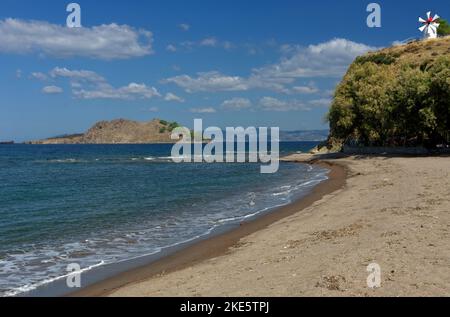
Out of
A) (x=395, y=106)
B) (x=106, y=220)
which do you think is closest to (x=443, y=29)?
(x=395, y=106)

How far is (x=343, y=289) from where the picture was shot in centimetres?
938

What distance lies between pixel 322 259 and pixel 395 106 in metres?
45.6

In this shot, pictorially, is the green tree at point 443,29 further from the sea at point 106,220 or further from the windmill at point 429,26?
the sea at point 106,220

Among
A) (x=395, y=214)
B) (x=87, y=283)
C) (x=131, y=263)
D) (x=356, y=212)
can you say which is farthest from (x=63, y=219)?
(x=395, y=214)

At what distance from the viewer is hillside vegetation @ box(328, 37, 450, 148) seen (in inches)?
1945

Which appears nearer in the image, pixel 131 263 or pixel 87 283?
pixel 87 283

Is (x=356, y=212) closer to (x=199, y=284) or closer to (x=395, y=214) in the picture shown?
(x=395, y=214)

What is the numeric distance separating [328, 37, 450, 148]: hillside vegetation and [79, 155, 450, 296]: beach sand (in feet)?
103

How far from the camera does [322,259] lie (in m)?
11.9

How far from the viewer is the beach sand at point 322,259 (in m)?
9.75

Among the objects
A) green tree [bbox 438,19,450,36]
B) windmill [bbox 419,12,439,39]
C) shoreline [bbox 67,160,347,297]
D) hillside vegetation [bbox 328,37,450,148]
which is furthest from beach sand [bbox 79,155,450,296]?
green tree [bbox 438,19,450,36]

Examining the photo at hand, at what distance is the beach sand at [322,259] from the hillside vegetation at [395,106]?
31484mm

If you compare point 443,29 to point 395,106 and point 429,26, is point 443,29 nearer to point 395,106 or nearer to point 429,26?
point 429,26
